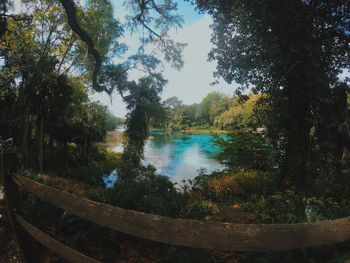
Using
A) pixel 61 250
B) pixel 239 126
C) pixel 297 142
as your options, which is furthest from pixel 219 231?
pixel 239 126

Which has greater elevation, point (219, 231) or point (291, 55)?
point (291, 55)

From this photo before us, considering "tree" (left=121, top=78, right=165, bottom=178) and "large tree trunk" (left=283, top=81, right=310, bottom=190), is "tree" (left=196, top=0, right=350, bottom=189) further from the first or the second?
"tree" (left=121, top=78, right=165, bottom=178)

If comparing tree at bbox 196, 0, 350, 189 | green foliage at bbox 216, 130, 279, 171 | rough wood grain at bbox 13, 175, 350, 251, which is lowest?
green foliage at bbox 216, 130, 279, 171

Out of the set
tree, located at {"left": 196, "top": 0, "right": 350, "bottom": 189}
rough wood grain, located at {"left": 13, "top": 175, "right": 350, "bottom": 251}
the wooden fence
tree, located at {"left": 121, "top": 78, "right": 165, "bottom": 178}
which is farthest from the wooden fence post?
tree, located at {"left": 121, "top": 78, "right": 165, "bottom": 178}

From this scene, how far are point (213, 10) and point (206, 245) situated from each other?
8447mm

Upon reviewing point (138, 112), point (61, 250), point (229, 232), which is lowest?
point (61, 250)

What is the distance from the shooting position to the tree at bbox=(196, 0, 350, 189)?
6.62 metres

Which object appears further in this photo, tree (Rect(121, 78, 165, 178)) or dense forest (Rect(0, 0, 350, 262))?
tree (Rect(121, 78, 165, 178))

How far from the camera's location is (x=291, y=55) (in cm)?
675

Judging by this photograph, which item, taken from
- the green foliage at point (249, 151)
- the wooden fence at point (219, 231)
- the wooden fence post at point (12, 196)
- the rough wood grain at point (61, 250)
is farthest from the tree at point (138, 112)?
the wooden fence at point (219, 231)

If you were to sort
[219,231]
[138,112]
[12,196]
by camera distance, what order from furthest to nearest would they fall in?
[138,112], [12,196], [219,231]

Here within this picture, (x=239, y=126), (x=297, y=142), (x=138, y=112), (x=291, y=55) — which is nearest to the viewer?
(x=291, y=55)

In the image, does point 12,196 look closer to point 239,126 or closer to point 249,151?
point 249,151

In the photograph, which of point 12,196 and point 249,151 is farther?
point 249,151
